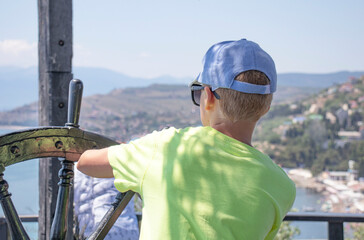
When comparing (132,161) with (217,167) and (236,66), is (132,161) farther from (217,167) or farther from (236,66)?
(236,66)

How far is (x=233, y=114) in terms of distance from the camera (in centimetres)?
95

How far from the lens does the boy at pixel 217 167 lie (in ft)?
2.91

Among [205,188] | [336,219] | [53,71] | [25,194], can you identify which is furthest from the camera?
[25,194]

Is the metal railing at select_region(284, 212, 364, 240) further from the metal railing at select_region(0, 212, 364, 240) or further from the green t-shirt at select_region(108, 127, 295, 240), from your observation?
the green t-shirt at select_region(108, 127, 295, 240)

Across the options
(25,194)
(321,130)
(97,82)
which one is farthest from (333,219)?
(321,130)

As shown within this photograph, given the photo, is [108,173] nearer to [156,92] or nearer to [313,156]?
[156,92]

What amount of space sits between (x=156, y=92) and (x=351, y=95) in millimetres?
14313

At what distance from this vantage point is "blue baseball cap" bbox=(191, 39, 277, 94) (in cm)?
94

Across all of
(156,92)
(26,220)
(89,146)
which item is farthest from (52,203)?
(156,92)

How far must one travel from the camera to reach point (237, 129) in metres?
0.96

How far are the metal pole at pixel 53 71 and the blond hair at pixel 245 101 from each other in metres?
1.17

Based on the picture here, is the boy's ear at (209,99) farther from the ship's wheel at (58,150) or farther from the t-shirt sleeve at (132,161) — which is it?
the ship's wheel at (58,150)

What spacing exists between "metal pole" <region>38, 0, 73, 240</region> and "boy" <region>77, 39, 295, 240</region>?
1032mm

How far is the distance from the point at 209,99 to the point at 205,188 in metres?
0.20
